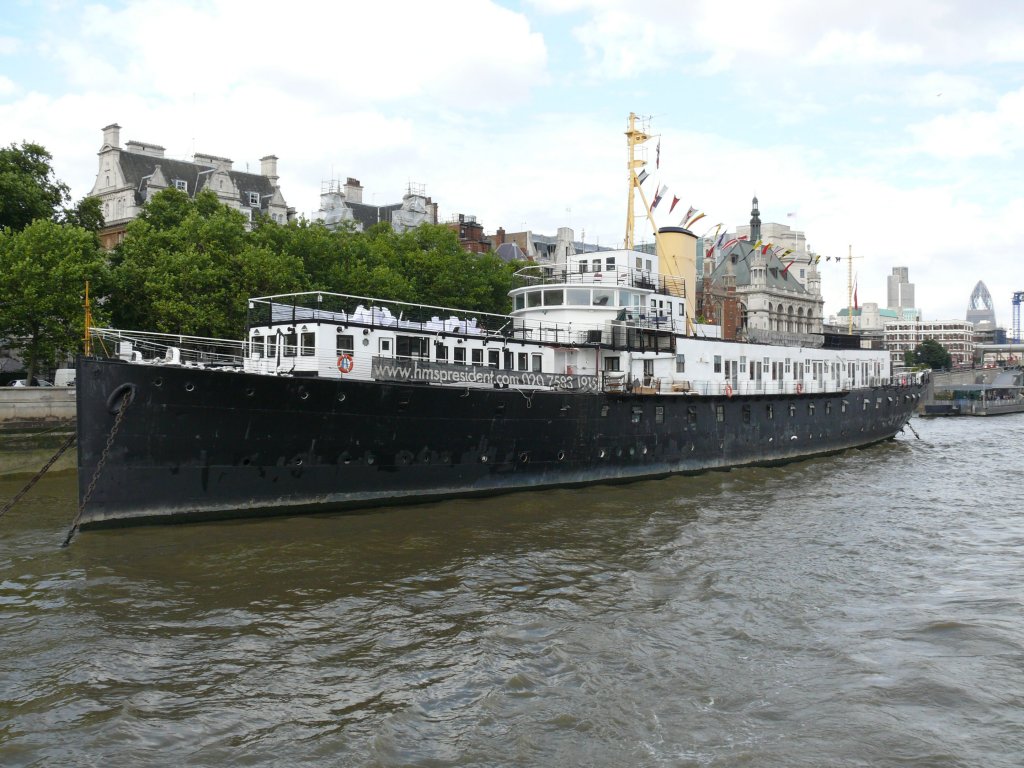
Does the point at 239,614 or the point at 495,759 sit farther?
the point at 239,614

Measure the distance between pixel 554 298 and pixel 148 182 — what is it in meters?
45.0

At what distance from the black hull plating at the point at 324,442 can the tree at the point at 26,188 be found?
29680 mm

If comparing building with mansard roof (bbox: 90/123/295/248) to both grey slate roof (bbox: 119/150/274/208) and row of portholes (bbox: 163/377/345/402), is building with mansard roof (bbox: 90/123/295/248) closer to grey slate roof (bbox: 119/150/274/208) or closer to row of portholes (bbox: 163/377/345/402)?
grey slate roof (bbox: 119/150/274/208)

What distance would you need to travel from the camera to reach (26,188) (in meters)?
45.3

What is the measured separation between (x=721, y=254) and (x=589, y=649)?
120 meters

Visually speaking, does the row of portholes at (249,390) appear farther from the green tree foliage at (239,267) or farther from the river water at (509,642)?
the green tree foliage at (239,267)

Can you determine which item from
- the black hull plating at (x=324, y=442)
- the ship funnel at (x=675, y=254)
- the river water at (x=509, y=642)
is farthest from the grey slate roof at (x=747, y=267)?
the river water at (x=509, y=642)

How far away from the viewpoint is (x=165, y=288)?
4069 centimetres

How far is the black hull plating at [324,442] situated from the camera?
789 inches

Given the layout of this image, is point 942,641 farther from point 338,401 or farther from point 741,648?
point 338,401

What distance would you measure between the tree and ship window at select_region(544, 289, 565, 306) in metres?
29.3

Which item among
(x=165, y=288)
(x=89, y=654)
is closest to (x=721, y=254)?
(x=165, y=288)

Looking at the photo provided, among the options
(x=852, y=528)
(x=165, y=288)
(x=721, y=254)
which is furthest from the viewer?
(x=721, y=254)

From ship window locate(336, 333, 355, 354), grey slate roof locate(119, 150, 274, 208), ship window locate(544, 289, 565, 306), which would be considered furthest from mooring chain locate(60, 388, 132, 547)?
grey slate roof locate(119, 150, 274, 208)
